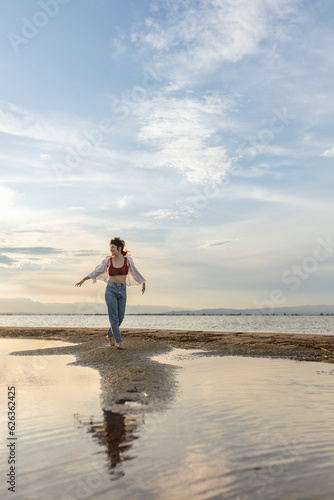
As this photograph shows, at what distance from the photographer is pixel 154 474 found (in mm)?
3131

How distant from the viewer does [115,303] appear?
432 inches

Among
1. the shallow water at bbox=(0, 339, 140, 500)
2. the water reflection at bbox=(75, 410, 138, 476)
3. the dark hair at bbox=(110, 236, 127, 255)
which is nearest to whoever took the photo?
the shallow water at bbox=(0, 339, 140, 500)

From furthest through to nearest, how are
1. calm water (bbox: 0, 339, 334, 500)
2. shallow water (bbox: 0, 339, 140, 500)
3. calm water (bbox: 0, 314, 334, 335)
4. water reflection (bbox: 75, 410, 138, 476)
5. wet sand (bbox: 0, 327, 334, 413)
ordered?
1. calm water (bbox: 0, 314, 334, 335)
2. wet sand (bbox: 0, 327, 334, 413)
3. water reflection (bbox: 75, 410, 138, 476)
4. shallow water (bbox: 0, 339, 140, 500)
5. calm water (bbox: 0, 339, 334, 500)

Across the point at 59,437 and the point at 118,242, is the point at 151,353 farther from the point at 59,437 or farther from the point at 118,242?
the point at 59,437

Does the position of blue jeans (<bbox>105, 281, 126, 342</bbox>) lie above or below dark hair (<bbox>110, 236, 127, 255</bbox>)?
below

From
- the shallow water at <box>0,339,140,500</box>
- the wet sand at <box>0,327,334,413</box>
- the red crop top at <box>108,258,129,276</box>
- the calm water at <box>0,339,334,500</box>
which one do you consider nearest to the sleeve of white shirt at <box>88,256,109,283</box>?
the red crop top at <box>108,258,129,276</box>

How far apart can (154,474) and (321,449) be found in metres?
1.61

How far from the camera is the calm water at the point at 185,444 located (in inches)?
115

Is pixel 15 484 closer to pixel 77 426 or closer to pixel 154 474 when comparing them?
pixel 154 474

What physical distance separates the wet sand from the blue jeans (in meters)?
0.56

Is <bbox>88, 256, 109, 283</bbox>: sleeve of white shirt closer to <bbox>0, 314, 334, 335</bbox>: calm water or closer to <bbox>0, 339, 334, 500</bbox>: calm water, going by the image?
<bbox>0, 339, 334, 500</bbox>: calm water

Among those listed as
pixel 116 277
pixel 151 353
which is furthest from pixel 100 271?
pixel 151 353

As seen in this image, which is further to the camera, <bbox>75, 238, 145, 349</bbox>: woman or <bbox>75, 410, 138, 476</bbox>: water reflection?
<bbox>75, 238, 145, 349</bbox>: woman

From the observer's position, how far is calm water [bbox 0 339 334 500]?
293 cm
